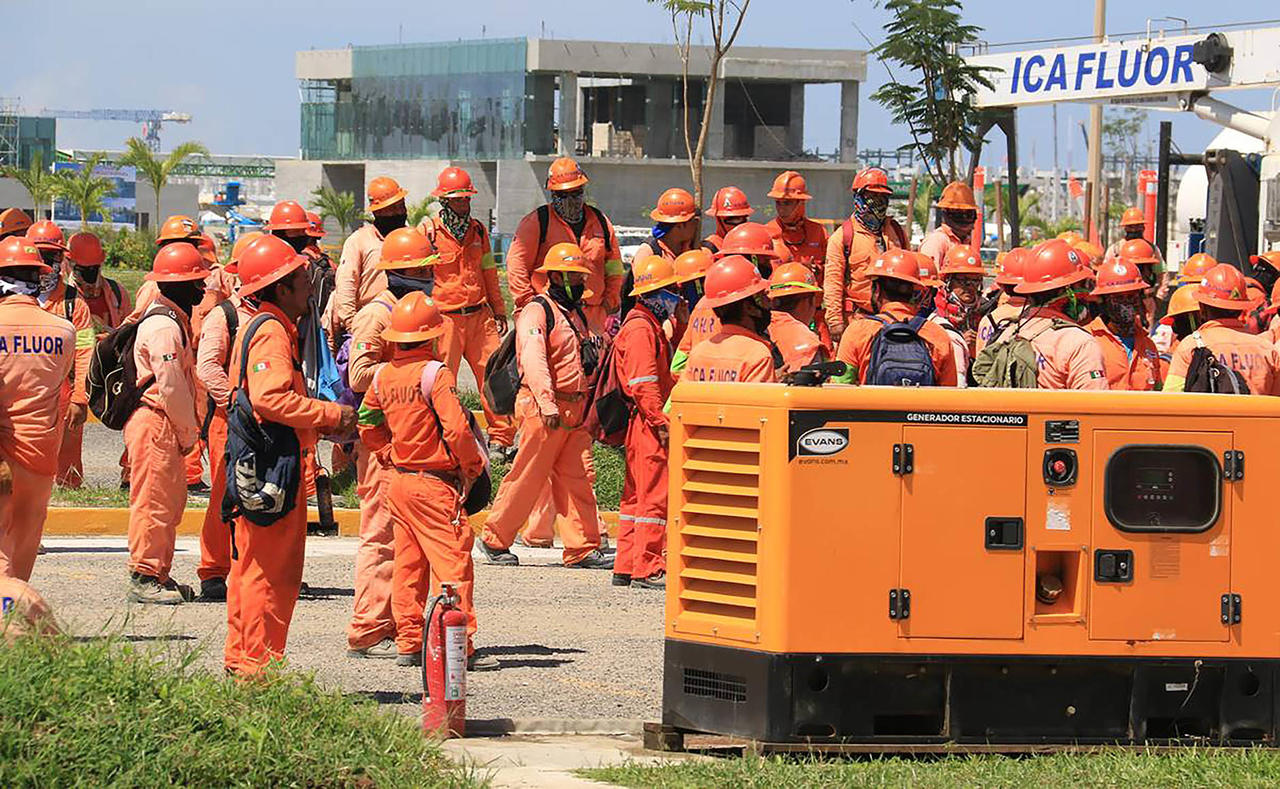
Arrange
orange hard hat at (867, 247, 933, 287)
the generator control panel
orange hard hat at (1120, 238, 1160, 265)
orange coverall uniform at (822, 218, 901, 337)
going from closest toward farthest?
the generator control panel
orange hard hat at (867, 247, 933, 287)
orange coverall uniform at (822, 218, 901, 337)
orange hard hat at (1120, 238, 1160, 265)

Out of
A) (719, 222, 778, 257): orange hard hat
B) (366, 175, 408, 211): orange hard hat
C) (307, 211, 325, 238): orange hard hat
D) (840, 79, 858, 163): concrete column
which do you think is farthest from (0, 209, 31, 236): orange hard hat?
(840, 79, 858, 163): concrete column

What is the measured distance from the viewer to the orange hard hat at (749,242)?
40.1ft

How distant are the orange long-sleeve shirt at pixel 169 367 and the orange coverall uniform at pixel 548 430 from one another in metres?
2.14

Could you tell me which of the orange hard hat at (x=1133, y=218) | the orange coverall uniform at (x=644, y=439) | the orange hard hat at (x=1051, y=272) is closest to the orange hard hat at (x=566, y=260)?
the orange coverall uniform at (x=644, y=439)

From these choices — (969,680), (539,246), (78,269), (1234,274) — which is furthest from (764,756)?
(78,269)

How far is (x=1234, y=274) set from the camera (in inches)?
445

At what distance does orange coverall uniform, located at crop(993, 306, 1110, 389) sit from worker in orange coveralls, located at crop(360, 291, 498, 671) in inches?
117

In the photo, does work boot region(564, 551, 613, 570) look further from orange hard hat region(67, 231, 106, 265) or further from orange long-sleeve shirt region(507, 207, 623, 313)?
orange hard hat region(67, 231, 106, 265)

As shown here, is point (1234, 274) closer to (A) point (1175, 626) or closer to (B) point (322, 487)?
(A) point (1175, 626)

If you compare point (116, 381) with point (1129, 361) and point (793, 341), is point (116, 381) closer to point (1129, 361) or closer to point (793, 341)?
point (793, 341)

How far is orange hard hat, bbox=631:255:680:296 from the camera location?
12.5 meters

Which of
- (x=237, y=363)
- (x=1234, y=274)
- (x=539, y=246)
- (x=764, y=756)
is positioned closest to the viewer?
A: (x=764, y=756)

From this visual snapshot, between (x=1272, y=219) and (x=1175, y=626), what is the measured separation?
12656mm

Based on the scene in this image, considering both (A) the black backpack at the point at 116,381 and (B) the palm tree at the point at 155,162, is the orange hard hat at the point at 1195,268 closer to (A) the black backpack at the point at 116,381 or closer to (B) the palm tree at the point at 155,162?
(A) the black backpack at the point at 116,381
